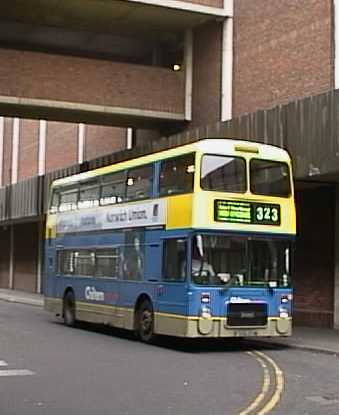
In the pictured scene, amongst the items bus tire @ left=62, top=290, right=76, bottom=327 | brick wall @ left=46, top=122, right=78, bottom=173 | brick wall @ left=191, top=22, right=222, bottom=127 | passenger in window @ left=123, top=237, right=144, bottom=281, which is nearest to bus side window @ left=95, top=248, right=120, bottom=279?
passenger in window @ left=123, top=237, right=144, bottom=281

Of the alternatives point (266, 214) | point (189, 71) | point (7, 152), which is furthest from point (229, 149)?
point (7, 152)

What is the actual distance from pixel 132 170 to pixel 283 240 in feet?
13.4

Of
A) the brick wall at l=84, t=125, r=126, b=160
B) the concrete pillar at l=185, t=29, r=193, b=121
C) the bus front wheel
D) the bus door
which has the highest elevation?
the concrete pillar at l=185, t=29, r=193, b=121

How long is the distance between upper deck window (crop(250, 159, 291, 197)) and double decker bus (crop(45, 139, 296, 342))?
0.07 feet

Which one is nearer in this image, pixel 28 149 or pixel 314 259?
pixel 314 259

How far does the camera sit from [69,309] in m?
22.4

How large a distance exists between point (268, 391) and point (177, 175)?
263 inches

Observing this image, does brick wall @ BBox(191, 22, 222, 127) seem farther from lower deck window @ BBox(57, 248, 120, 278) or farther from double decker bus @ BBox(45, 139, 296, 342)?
double decker bus @ BBox(45, 139, 296, 342)

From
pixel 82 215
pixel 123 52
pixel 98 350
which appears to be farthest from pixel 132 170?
pixel 123 52

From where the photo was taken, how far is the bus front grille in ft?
52.9

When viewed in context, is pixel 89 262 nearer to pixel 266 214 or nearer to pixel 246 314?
pixel 246 314

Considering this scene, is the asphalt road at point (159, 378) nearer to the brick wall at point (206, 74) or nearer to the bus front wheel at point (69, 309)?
the bus front wheel at point (69, 309)

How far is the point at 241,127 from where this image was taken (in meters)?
20.4

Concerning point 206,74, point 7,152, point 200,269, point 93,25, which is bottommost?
point 200,269
